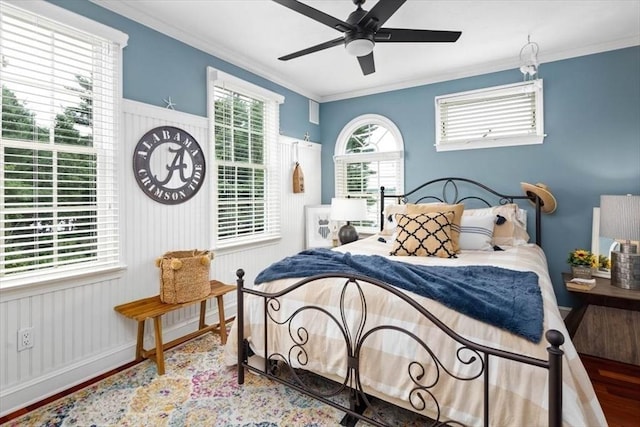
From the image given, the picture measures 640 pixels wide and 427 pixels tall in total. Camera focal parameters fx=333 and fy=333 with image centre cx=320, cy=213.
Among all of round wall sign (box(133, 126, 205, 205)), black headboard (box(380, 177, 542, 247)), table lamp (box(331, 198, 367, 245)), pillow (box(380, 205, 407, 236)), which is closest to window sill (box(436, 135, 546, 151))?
black headboard (box(380, 177, 542, 247))

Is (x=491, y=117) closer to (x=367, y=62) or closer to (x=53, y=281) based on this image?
(x=367, y=62)

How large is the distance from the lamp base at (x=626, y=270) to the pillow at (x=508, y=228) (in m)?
0.67

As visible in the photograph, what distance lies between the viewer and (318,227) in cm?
449

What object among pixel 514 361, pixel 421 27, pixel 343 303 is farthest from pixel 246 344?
pixel 421 27

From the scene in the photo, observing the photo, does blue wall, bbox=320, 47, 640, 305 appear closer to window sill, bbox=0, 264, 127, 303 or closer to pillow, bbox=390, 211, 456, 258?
pillow, bbox=390, 211, 456, 258

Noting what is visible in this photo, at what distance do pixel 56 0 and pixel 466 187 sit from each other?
156 inches

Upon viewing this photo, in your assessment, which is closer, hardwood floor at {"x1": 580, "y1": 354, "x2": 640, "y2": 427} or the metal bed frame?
the metal bed frame

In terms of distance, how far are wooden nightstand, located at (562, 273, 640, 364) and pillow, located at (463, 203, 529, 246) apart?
64 cm

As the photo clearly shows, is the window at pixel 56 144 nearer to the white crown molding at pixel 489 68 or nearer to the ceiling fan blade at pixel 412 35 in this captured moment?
the ceiling fan blade at pixel 412 35

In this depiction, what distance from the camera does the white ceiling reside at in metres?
2.54

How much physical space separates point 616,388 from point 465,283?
1468 millimetres

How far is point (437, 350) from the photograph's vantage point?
59.6 inches

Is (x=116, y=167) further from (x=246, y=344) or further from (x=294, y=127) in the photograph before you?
(x=294, y=127)

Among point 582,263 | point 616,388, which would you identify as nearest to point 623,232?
point 582,263
